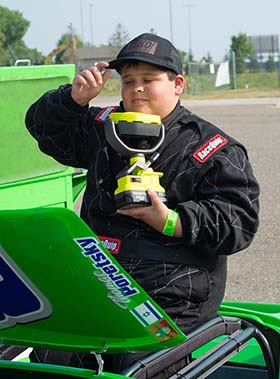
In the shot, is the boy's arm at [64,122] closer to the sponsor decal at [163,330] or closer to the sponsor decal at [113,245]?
the sponsor decal at [113,245]

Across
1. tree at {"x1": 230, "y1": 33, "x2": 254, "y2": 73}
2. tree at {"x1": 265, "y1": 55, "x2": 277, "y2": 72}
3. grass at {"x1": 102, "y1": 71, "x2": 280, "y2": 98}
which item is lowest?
grass at {"x1": 102, "y1": 71, "x2": 280, "y2": 98}

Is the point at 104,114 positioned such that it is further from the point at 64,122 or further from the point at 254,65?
the point at 254,65

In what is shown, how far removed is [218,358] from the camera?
2.46m

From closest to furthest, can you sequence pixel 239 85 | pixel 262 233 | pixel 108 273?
pixel 108 273 → pixel 262 233 → pixel 239 85

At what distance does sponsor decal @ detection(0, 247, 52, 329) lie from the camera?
2064 mm

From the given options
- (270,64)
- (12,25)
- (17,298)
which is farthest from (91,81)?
(12,25)

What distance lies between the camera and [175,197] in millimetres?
2650

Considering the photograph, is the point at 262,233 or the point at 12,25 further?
the point at 12,25

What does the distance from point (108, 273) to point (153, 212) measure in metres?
0.45

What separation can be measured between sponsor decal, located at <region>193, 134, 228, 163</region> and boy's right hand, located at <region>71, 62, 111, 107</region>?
0.37 meters

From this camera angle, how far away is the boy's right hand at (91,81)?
2.74m

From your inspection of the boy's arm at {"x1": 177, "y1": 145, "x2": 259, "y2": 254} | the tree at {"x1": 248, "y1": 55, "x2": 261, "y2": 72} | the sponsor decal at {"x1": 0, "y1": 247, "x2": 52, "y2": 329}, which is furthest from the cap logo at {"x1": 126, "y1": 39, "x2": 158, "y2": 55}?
the tree at {"x1": 248, "y1": 55, "x2": 261, "y2": 72}

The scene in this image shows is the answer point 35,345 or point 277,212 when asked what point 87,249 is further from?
point 277,212

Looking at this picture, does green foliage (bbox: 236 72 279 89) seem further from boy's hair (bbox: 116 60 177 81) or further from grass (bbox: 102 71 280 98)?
boy's hair (bbox: 116 60 177 81)
